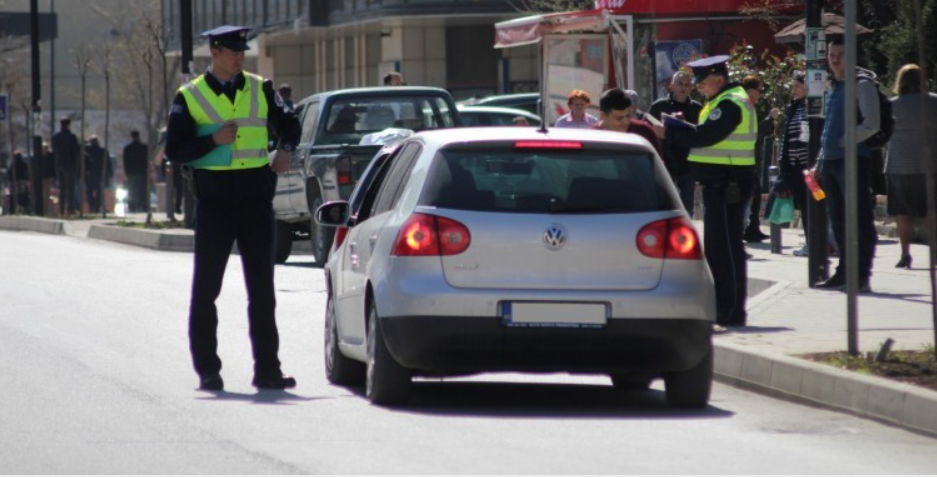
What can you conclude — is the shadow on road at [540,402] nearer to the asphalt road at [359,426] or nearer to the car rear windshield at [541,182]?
the asphalt road at [359,426]

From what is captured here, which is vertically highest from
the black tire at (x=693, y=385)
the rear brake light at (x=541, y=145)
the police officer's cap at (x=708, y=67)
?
the police officer's cap at (x=708, y=67)

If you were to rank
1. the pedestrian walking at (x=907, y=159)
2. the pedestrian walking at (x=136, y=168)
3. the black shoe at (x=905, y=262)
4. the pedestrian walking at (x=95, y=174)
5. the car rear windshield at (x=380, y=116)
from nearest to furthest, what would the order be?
the pedestrian walking at (x=907, y=159) → the black shoe at (x=905, y=262) → the car rear windshield at (x=380, y=116) → the pedestrian walking at (x=95, y=174) → the pedestrian walking at (x=136, y=168)

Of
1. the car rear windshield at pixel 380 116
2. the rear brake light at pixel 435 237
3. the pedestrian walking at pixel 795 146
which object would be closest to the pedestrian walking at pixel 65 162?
the car rear windshield at pixel 380 116

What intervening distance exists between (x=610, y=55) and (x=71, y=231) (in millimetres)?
9726

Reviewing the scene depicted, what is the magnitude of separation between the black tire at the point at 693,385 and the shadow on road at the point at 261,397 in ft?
6.02

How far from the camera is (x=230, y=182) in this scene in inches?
424

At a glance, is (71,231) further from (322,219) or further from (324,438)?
(324,438)

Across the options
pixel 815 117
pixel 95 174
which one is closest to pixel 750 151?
pixel 815 117

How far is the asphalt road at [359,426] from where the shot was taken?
8.24 m

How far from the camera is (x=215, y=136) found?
10.6m

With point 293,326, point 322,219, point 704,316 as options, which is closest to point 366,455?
point 704,316

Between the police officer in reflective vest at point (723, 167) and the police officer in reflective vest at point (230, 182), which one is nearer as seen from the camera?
the police officer in reflective vest at point (230, 182)

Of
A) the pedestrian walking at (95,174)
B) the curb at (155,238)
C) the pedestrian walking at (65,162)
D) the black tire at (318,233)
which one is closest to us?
the black tire at (318,233)

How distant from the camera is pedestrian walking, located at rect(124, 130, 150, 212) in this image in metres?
44.1
